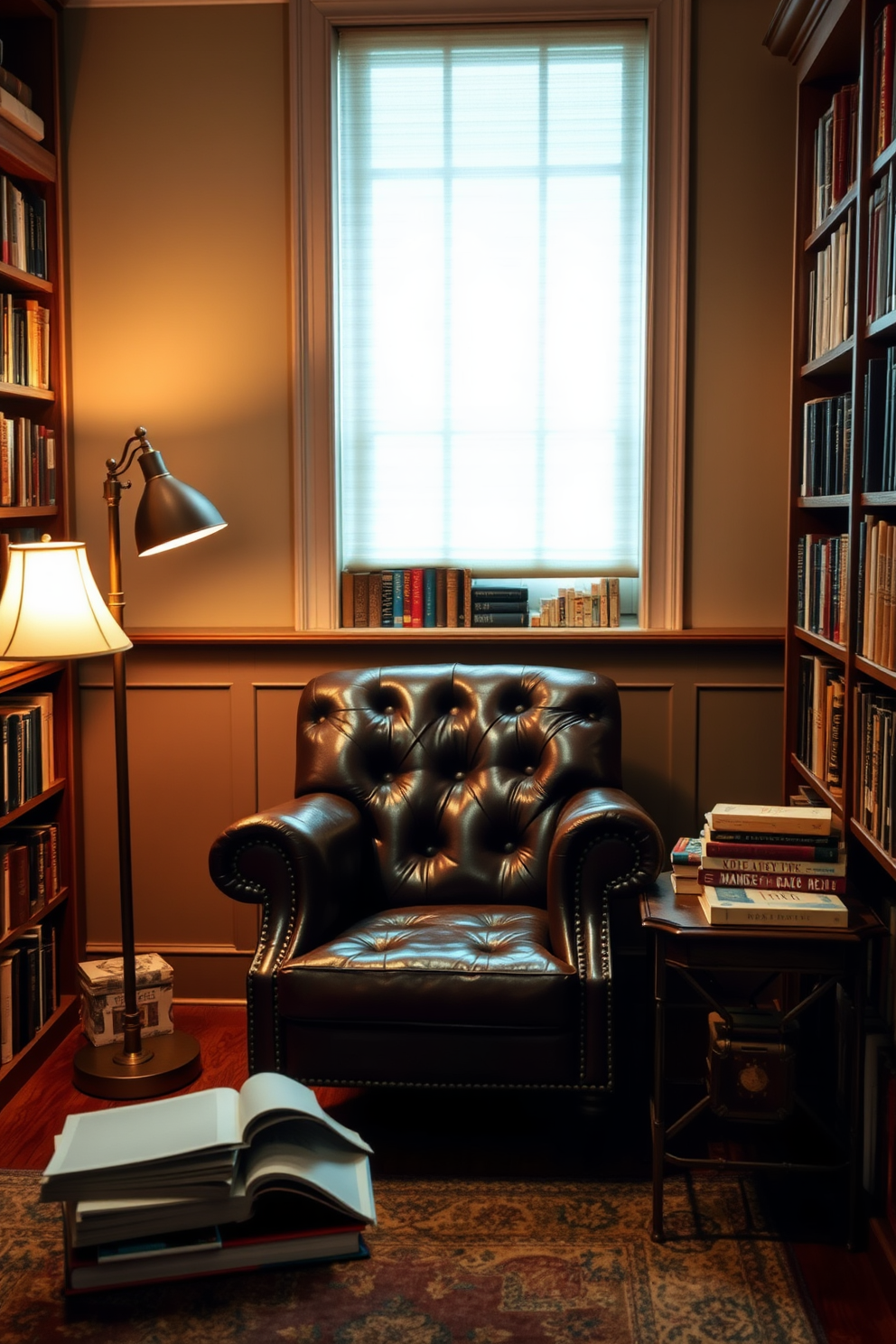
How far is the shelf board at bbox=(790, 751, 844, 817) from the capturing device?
2.62 metres

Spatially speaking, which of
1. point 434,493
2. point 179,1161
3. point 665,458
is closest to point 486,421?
point 434,493

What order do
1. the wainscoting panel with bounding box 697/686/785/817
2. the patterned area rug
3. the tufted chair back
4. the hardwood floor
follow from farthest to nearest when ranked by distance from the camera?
the wainscoting panel with bounding box 697/686/785/817, the tufted chair back, the hardwood floor, the patterned area rug

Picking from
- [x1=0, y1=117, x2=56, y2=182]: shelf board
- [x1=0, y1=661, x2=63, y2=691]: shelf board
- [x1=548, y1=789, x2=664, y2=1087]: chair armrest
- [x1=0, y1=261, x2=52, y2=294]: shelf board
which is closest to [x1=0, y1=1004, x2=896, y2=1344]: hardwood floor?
[x1=548, y1=789, x2=664, y2=1087]: chair armrest

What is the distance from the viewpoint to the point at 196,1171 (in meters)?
1.86

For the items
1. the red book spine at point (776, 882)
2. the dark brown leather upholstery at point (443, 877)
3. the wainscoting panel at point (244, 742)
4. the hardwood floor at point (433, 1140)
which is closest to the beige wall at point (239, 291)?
the wainscoting panel at point (244, 742)

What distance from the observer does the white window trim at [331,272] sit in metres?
3.32

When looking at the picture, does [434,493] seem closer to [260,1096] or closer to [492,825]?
[492,825]

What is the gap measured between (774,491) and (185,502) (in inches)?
62.9

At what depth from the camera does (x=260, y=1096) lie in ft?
6.53

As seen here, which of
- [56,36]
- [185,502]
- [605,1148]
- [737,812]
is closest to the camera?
[737,812]

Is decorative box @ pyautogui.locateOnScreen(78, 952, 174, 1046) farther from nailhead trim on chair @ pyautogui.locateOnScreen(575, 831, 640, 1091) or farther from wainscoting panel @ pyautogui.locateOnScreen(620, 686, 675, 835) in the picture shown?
wainscoting panel @ pyautogui.locateOnScreen(620, 686, 675, 835)

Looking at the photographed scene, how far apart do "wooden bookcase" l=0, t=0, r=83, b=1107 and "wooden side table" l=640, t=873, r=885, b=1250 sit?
1.60 m

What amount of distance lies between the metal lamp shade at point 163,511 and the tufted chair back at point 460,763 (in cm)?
53

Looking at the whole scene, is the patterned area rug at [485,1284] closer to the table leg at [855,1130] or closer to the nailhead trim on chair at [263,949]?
the table leg at [855,1130]
